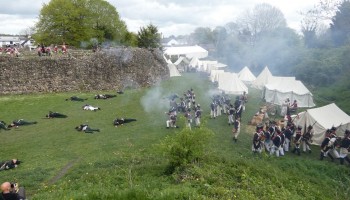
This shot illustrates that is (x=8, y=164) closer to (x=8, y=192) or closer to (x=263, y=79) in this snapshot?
(x=8, y=192)

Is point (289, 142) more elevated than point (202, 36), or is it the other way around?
point (202, 36)

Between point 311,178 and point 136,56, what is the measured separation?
25261mm

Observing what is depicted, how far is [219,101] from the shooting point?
2166cm

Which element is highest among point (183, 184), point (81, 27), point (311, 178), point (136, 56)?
point (81, 27)

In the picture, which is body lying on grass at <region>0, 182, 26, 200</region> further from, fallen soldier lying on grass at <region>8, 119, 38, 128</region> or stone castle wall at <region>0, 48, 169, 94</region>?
stone castle wall at <region>0, 48, 169, 94</region>

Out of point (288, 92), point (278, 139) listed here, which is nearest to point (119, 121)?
point (278, 139)

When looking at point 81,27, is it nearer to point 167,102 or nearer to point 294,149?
point 167,102

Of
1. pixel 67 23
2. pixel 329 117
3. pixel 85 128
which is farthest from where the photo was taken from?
pixel 67 23

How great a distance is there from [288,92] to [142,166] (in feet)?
54.8

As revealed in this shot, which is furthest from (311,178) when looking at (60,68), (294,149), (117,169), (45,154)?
(60,68)

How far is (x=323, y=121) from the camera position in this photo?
17453mm

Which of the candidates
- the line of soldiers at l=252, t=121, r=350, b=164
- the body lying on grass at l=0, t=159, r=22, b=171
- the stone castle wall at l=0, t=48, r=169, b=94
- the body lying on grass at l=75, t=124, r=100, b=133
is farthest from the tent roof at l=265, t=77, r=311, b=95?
the body lying on grass at l=0, t=159, r=22, b=171

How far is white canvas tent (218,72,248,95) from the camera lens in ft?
92.5

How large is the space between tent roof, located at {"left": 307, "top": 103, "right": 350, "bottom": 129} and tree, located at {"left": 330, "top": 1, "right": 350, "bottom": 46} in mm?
22592
